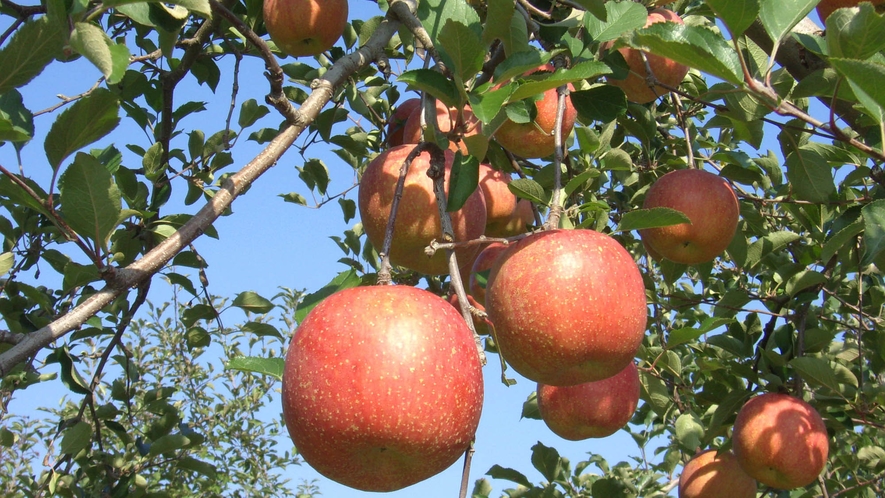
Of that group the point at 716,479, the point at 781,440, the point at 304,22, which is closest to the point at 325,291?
the point at 304,22

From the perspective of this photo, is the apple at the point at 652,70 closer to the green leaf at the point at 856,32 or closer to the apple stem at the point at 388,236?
the green leaf at the point at 856,32

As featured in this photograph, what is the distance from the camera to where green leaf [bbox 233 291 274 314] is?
2783 millimetres

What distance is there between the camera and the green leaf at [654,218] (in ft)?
5.14

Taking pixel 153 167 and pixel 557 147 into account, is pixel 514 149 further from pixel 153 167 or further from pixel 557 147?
pixel 153 167

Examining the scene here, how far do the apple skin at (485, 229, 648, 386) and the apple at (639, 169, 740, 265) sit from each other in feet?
3.08

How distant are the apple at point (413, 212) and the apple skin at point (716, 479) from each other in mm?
1857

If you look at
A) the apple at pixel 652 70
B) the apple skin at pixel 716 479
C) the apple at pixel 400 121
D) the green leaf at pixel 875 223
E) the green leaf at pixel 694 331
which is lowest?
the apple skin at pixel 716 479

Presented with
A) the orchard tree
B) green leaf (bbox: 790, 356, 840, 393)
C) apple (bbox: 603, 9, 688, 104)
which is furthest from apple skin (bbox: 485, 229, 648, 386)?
green leaf (bbox: 790, 356, 840, 393)

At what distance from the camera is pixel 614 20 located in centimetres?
174

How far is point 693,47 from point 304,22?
153cm

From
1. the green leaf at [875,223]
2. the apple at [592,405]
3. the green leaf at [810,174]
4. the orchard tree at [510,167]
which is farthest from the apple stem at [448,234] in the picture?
the green leaf at [810,174]

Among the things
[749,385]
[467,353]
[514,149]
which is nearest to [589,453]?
[749,385]

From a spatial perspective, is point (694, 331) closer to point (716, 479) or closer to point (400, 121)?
point (400, 121)

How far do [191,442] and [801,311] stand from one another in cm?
246
